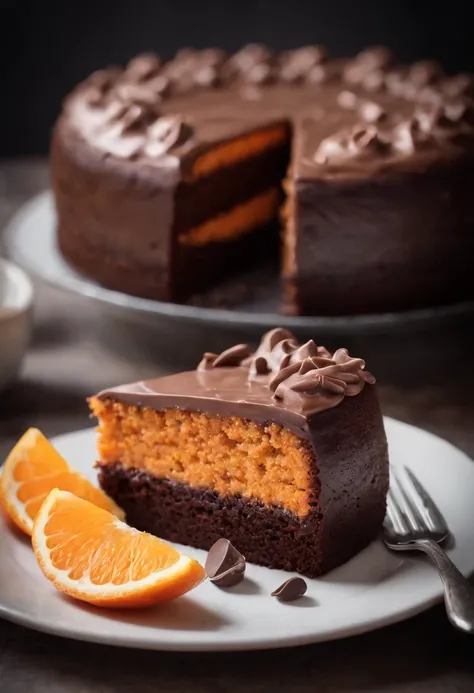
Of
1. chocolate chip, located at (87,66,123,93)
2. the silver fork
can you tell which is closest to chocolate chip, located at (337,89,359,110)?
chocolate chip, located at (87,66,123,93)

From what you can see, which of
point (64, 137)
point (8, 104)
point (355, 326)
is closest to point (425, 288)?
point (355, 326)

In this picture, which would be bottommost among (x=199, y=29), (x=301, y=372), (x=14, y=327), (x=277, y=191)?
(x=277, y=191)

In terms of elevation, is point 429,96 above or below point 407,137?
below

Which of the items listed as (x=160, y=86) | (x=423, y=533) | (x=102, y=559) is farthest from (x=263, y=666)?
(x=160, y=86)

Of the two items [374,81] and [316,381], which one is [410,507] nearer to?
[316,381]

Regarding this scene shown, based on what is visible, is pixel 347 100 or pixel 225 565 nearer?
pixel 225 565

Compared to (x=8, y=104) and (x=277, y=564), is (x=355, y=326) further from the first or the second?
(x=8, y=104)

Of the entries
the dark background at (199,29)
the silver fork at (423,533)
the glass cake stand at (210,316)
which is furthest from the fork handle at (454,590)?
the dark background at (199,29)
